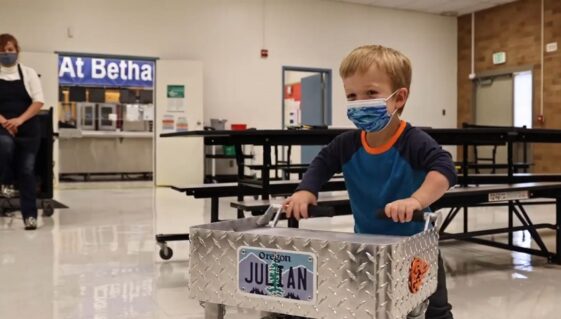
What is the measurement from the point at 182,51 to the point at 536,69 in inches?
242

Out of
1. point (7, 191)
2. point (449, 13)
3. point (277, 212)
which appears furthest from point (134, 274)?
point (449, 13)

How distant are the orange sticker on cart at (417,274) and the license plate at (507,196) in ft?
6.56

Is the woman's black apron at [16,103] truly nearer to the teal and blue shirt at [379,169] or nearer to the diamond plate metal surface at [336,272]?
the teal and blue shirt at [379,169]

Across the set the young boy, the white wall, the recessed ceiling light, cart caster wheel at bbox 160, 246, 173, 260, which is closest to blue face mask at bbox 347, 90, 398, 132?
the young boy

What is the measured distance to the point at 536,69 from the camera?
9953 mm

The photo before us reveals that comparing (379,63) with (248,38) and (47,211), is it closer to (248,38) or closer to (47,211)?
(47,211)

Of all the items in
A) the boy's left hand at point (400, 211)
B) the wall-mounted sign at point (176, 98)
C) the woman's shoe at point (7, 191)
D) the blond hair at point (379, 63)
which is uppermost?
the wall-mounted sign at point (176, 98)

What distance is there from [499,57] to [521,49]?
20.2 inches

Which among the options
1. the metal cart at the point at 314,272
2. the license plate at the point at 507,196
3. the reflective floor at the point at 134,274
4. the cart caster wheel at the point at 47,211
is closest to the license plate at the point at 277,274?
the metal cart at the point at 314,272

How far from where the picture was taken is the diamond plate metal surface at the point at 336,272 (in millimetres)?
955

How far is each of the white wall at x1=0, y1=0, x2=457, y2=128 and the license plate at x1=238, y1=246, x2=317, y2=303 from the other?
345 inches

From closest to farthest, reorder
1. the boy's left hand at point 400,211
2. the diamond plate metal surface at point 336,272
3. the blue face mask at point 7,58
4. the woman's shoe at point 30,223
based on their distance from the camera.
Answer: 1. the diamond plate metal surface at point 336,272
2. the boy's left hand at point 400,211
3. the blue face mask at point 7,58
4. the woman's shoe at point 30,223

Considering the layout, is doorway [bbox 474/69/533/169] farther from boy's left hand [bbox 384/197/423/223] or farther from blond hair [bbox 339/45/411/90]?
boy's left hand [bbox 384/197/423/223]

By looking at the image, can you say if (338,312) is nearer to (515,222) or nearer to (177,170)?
(515,222)
